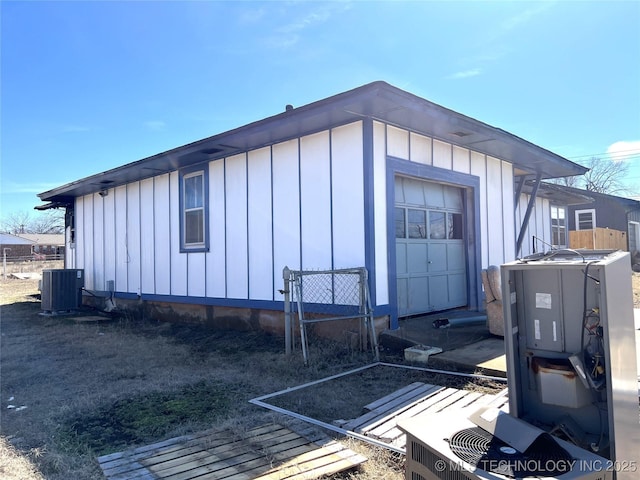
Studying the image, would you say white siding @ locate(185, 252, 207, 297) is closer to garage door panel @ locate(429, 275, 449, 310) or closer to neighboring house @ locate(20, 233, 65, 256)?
garage door panel @ locate(429, 275, 449, 310)

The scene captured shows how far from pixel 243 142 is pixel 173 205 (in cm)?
287

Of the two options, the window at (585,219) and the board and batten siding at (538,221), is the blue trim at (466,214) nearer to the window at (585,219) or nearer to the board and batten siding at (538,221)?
the board and batten siding at (538,221)

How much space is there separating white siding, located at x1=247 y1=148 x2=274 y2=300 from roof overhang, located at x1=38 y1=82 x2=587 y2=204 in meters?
0.34

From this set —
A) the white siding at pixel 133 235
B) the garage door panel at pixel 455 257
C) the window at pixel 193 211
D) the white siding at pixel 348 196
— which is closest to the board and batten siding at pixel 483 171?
the white siding at pixel 348 196

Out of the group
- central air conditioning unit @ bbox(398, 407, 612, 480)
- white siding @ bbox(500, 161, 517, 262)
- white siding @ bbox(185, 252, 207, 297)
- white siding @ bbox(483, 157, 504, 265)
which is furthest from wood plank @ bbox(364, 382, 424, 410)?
white siding @ bbox(500, 161, 517, 262)

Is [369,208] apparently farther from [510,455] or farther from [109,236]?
[109,236]

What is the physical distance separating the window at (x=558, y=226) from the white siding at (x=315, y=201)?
11.6 meters

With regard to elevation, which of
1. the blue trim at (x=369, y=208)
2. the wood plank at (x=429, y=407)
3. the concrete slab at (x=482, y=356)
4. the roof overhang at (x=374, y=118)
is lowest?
the wood plank at (x=429, y=407)

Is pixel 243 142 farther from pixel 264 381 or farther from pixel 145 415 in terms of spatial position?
pixel 145 415

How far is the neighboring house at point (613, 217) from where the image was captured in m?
21.2

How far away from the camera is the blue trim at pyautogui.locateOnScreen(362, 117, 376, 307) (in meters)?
5.78

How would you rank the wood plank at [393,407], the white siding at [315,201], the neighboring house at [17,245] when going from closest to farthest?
1. the wood plank at [393,407]
2. the white siding at [315,201]
3. the neighboring house at [17,245]

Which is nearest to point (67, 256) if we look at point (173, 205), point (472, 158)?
point (173, 205)

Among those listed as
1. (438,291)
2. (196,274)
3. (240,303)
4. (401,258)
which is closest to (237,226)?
(240,303)
